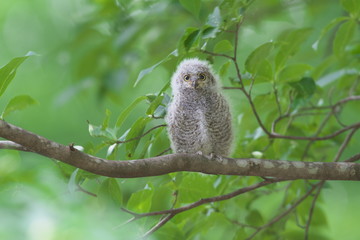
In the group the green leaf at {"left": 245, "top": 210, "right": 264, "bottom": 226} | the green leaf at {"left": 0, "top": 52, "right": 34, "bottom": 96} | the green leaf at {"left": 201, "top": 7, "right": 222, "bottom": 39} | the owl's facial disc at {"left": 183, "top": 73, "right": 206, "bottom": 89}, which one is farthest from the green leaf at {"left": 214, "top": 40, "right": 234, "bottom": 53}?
the green leaf at {"left": 245, "top": 210, "right": 264, "bottom": 226}

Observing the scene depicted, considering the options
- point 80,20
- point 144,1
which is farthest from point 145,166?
point 80,20

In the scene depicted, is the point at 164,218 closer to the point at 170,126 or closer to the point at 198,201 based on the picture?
the point at 198,201

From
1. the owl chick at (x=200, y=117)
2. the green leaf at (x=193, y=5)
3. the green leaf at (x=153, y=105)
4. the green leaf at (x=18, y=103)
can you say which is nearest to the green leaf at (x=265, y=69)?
the owl chick at (x=200, y=117)

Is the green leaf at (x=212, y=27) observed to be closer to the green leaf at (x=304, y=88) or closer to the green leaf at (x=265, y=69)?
the green leaf at (x=265, y=69)

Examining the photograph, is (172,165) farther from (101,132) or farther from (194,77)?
(194,77)

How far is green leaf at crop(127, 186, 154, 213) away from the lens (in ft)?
6.43

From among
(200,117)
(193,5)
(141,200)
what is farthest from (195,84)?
(141,200)

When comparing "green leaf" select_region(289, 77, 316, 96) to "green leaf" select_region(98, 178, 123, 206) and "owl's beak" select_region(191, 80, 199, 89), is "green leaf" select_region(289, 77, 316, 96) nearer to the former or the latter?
"owl's beak" select_region(191, 80, 199, 89)

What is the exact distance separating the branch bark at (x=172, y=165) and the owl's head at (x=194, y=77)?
638mm

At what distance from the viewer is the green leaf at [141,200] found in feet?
6.43

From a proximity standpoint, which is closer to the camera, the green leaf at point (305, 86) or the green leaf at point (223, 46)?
the green leaf at point (223, 46)

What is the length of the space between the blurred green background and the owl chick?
0.11 metres

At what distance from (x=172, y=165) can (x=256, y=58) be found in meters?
0.67

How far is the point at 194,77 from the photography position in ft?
7.96
